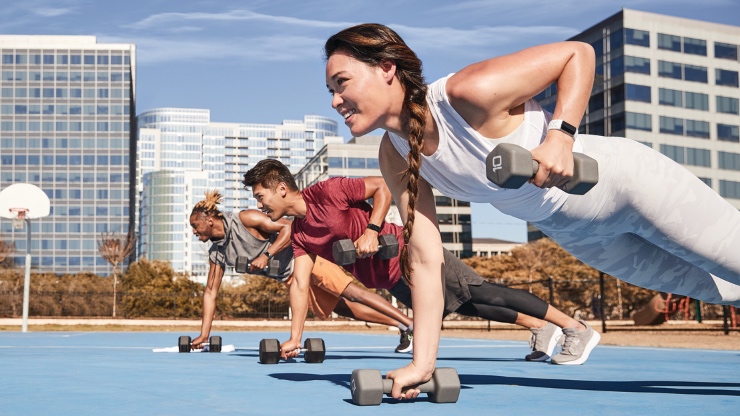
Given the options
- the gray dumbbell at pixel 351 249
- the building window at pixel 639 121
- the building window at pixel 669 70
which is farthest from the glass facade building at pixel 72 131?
the gray dumbbell at pixel 351 249

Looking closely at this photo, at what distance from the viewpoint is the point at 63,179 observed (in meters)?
113

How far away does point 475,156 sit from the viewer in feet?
9.61

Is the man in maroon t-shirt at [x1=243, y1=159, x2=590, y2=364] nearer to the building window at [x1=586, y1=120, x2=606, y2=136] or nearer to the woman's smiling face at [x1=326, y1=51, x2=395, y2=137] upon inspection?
the woman's smiling face at [x1=326, y1=51, x2=395, y2=137]

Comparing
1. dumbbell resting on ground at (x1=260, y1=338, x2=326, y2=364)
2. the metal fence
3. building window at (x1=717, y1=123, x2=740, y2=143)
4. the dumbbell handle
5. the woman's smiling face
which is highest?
building window at (x1=717, y1=123, x2=740, y2=143)

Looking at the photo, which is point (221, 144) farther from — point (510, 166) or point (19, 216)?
point (510, 166)

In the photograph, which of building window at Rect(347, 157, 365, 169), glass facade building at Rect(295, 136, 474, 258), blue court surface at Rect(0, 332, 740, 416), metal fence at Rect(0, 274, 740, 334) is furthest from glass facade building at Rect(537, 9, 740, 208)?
blue court surface at Rect(0, 332, 740, 416)

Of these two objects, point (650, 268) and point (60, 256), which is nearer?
point (650, 268)

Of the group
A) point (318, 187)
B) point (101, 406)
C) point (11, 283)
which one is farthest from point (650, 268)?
point (11, 283)

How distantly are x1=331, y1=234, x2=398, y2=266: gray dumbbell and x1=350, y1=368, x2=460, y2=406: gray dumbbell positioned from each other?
1.39 metres

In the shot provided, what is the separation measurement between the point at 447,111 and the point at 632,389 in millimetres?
1738

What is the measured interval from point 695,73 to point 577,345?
66673mm

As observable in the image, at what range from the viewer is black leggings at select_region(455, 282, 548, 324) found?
5.61 m

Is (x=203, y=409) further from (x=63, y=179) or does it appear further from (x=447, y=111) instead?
(x=63, y=179)

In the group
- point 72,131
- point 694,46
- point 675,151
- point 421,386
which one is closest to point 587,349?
point 421,386
